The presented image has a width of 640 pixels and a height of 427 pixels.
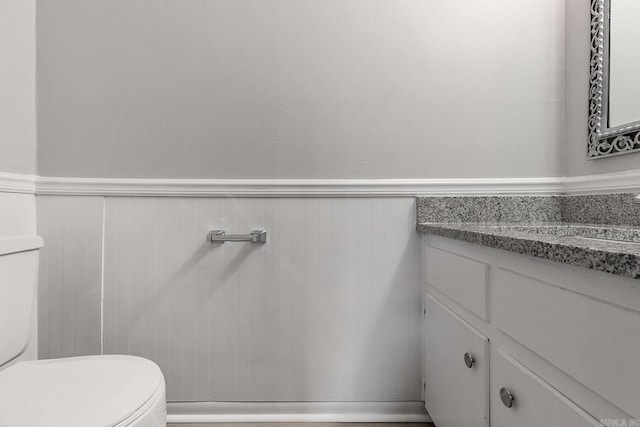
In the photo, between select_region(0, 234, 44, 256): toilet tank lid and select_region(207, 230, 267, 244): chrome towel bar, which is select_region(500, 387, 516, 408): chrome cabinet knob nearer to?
select_region(207, 230, 267, 244): chrome towel bar

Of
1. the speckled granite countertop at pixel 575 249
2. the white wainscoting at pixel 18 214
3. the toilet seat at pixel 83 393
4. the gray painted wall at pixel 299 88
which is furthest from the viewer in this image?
the gray painted wall at pixel 299 88

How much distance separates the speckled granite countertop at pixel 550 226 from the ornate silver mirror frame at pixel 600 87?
165mm

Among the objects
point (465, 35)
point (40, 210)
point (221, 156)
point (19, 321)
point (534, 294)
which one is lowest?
A: point (19, 321)

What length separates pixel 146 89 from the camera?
3.94 feet

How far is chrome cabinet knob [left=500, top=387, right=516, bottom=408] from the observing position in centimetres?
68

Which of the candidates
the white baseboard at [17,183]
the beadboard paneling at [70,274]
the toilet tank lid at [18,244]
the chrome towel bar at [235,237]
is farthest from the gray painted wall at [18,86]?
the chrome towel bar at [235,237]

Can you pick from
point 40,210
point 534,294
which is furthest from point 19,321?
point 534,294

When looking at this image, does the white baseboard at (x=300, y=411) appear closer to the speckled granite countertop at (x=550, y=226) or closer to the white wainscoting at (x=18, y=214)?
the white wainscoting at (x=18, y=214)

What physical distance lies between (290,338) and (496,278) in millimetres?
762

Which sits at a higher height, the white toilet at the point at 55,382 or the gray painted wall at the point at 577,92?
the gray painted wall at the point at 577,92

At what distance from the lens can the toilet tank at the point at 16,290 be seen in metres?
0.88

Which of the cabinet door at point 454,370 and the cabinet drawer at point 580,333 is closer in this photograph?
the cabinet drawer at point 580,333

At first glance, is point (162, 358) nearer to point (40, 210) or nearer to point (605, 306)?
point (40, 210)

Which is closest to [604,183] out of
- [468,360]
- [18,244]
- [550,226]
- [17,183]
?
[550,226]
